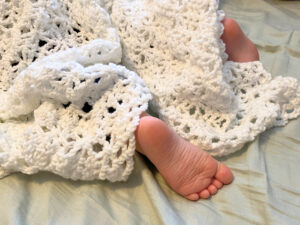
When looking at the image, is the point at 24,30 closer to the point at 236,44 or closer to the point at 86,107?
the point at 86,107

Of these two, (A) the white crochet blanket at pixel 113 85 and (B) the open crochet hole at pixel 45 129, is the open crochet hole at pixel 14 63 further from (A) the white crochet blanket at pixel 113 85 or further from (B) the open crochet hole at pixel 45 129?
(B) the open crochet hole at pixel 45 129

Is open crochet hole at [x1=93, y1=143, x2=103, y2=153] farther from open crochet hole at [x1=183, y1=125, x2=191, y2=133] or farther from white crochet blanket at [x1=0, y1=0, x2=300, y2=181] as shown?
open crochet hole at [x1=183, y1=125, x2=191, y2=133]

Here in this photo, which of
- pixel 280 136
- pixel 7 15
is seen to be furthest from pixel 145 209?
pixel 7 15

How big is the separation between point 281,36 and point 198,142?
1.86 ft

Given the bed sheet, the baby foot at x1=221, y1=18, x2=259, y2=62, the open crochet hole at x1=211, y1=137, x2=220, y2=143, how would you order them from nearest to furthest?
the bed sheet < the open crochet hole at x1=211, y1=137, x2=220, y2=143 < the baby foot at x1=221, y1=18, x2=259, y2=62

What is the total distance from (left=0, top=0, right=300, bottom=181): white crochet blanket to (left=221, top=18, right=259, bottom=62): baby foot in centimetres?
3

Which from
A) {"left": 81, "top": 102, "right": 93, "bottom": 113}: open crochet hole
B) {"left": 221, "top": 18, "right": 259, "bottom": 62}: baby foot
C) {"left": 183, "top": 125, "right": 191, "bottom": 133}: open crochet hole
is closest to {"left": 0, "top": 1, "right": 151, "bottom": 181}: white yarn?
{"left": 81, "top": 102, "right": 93, "bottom": 113}: open crochet hole

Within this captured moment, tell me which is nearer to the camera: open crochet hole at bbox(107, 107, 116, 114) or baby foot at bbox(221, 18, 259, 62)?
open crochet hole at bbox(107, 107, 116, 114)

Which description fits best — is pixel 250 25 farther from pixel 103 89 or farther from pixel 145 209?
pixel 145 209

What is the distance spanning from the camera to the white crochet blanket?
648mm

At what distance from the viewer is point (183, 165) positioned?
681 millimetres

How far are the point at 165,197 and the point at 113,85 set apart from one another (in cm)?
26

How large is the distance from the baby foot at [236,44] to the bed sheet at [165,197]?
0.21 metres

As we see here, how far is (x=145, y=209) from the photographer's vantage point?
650 mm
